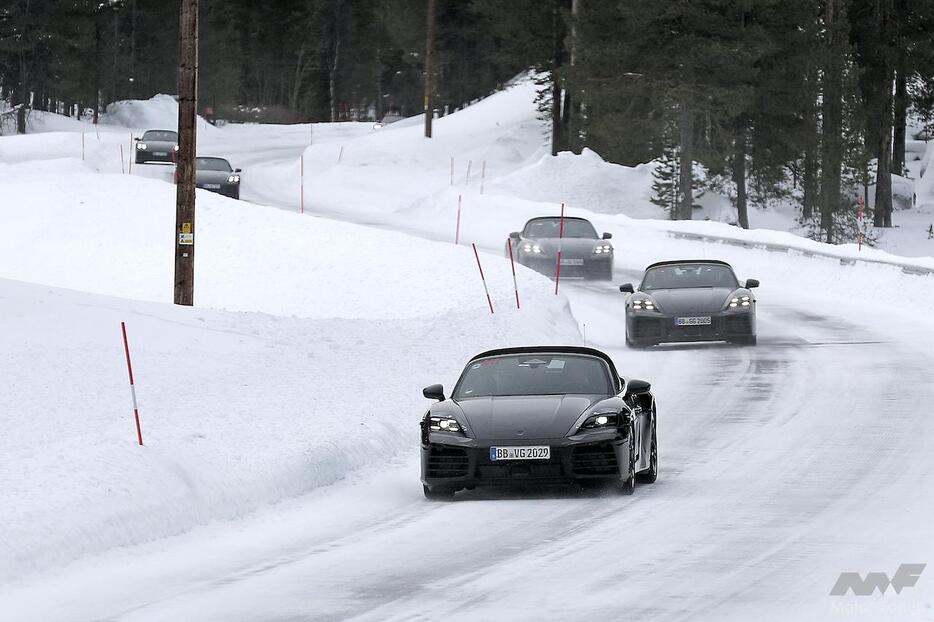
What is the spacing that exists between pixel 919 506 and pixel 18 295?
1256cm

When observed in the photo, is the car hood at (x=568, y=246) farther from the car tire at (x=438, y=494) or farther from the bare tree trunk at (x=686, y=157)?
the car tire at (x=438, y=494)

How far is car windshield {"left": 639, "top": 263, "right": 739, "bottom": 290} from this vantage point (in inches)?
1008

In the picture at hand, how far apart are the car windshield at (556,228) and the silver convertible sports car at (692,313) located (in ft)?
39.0

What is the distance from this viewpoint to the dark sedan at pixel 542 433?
40.2ft

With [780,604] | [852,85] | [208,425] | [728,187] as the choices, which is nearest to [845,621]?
[780,604]

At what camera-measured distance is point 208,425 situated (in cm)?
1444

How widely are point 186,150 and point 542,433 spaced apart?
37.7ft

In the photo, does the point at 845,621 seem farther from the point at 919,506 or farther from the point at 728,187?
the point at 728,187

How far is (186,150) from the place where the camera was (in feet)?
73.4

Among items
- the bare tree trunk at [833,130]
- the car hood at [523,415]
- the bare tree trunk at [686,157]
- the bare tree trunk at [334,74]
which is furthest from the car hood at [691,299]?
the bare tree trunk at [334,74]

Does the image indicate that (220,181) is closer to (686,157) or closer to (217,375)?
(686,157)

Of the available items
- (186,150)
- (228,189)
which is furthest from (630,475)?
(228,189)

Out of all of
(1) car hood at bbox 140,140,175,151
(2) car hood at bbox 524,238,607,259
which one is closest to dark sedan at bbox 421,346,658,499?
(2) car hood at bbox 524,238,607,259

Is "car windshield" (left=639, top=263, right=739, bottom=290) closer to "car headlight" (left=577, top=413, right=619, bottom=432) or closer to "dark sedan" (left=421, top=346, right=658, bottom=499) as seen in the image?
"dark sedan" (left=421, top=346, right=658, bottom=499)
